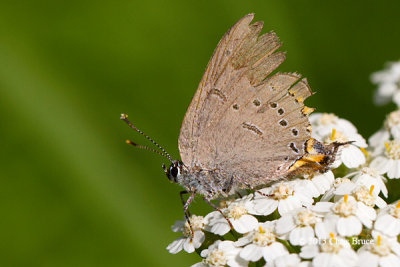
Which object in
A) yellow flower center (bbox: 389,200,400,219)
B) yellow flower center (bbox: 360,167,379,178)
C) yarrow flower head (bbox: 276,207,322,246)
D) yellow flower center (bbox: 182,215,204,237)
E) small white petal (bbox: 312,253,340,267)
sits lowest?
yellow flower center (bbox: 360,167,379,178)

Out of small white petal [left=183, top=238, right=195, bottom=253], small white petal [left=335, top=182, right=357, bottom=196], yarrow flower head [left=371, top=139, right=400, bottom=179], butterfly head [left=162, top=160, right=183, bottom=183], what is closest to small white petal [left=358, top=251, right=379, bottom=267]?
small white petal [left=335, top=182, right=357, bottom=196]

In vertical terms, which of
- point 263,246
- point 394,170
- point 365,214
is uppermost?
point 263,246

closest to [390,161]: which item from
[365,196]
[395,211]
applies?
[365,196]

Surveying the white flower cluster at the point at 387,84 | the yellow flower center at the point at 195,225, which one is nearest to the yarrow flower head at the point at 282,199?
the yellow flower center at the point at 195,225

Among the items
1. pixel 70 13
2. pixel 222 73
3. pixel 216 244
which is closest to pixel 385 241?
pixel 216 244

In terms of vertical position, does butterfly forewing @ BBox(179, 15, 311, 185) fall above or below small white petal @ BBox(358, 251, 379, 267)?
above

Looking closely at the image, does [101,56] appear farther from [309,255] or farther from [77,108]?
[309,255]

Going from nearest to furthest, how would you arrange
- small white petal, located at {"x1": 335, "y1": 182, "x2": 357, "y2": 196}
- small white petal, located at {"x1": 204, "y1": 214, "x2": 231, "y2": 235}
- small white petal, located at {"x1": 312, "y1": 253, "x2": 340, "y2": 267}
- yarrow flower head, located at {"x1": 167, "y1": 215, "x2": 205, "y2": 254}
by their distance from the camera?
small white petal, located at {"x1": 312, "y1": 253, "x2": 340, "y2": 267}, small white petal, located at {"x1": 335, "y1": 182, "x2": 357, "y2": 196}, small white petal, located at {"x1": 204, "y1": 214, "x2": 231, "y2": 235}, yarrow flower head, located at {"x1": 167, "y1": 215, "x2": 205, "y2": 254}

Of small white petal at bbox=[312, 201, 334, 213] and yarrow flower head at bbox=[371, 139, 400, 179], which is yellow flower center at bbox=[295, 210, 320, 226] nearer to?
small white petal at bbox=[312, 201, 334, 213]

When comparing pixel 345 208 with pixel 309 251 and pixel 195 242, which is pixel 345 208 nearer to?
pixel 309 251
